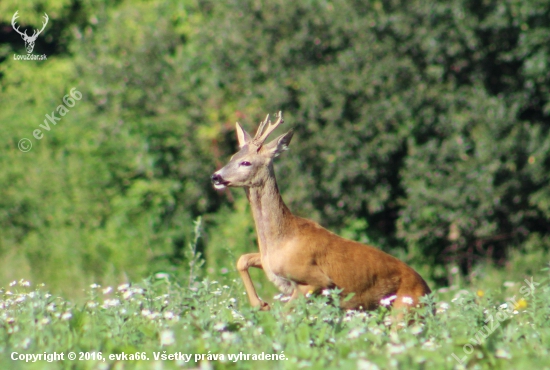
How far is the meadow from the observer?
4195 millimetres

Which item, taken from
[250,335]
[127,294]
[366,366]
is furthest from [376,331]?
[127,294]

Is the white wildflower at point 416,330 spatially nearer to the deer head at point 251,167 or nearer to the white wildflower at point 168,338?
the white wildflower at point 168,338

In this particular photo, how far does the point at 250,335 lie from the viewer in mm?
4734

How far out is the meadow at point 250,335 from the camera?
4195 mm

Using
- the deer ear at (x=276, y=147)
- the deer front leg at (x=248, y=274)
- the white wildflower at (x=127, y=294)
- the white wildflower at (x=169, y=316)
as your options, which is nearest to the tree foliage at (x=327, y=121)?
the deer ear at (x=276, y=147)

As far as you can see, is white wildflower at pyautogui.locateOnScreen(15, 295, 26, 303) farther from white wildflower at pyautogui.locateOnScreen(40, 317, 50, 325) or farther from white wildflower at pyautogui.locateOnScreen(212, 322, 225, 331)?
white wildflower at pyautogui.locateOnScreen(212, 322, 225, 331)

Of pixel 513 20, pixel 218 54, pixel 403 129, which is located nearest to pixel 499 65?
pixel 513 20

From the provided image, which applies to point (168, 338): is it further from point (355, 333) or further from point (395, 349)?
point (395, 349)

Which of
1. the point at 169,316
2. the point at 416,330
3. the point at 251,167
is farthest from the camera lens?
the point at 251,167

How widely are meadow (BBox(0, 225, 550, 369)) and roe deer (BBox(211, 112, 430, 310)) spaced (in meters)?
0.31

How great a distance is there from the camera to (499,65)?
11992mm

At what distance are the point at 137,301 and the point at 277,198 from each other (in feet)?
4.63

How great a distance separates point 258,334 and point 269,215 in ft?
5.34

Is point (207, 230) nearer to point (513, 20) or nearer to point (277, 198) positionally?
point (513, 20)
